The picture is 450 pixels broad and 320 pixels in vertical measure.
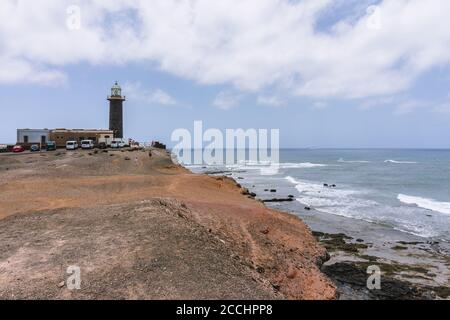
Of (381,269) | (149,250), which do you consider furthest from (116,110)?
(149,250)

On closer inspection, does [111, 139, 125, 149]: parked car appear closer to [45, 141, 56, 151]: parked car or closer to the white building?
[45, 141, 56, 151]: parked car

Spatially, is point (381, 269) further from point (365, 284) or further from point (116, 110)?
point (116, 110)

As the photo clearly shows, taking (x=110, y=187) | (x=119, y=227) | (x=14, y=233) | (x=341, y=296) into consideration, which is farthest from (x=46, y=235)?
(x=110, y=187)

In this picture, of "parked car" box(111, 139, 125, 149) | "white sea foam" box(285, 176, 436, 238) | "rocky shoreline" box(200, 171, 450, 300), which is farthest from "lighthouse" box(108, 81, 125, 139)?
"rocky shoreline" box(200, 171, 450, 300)

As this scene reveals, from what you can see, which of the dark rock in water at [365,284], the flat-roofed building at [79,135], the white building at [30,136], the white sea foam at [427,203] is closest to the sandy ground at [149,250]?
the dark rock in water at [365,284]

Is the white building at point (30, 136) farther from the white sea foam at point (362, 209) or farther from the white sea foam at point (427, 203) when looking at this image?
the white sea foam at point (427, 203)

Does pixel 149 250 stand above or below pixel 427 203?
above

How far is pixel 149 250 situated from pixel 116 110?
196 feet

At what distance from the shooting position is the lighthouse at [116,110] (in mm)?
66250

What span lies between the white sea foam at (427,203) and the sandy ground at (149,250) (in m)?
18.1

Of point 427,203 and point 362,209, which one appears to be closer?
point 362,209

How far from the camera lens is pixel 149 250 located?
400 inches

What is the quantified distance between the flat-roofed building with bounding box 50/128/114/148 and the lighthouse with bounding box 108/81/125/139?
218 cm

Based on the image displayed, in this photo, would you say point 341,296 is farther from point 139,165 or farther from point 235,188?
point 139,165
